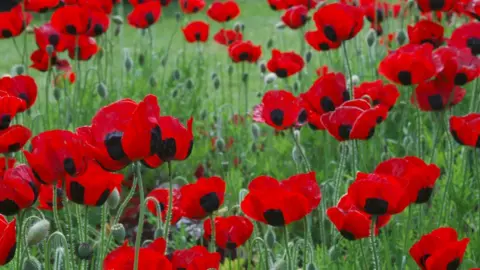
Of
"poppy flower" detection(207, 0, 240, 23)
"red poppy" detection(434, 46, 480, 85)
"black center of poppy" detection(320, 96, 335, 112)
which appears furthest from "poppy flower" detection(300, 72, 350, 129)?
"poppy flower" detection(207, 0, 240, 23)

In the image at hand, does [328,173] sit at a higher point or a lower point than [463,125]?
lower

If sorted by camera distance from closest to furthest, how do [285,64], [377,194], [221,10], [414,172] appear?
[377,194], [414,172], [285,64], [221,10]

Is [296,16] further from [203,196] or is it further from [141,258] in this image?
[141,258]

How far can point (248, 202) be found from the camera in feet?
4.91

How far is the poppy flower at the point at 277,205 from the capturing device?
1.46 metres

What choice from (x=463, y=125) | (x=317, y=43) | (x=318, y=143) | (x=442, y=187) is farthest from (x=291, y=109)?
(x=318, y=143)

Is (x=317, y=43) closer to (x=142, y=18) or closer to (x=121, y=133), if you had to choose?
(x=142, y=18)

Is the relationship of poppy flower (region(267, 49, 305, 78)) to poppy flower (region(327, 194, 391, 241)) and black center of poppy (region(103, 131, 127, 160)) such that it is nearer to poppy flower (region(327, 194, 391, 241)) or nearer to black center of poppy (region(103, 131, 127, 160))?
poppy flower (region(327, 194, 391, 241))

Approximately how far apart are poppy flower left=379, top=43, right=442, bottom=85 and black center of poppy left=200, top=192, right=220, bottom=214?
66 cm

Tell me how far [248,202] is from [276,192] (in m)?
0.06

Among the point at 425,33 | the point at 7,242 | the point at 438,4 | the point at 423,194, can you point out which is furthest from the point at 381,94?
the point at 7,242

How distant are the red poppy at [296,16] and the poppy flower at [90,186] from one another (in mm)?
1877

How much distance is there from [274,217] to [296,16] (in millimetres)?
1943

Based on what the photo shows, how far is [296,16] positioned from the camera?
3.34 metres
